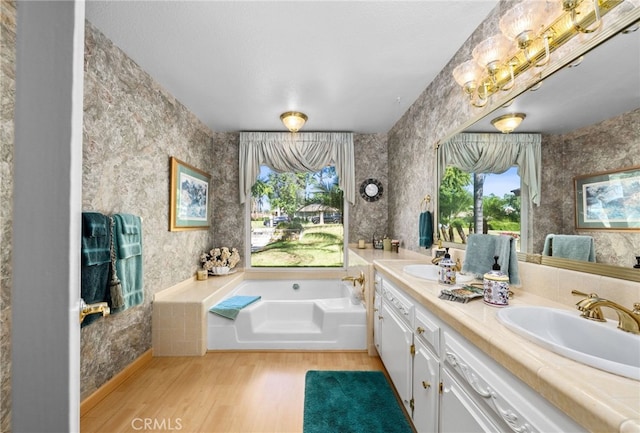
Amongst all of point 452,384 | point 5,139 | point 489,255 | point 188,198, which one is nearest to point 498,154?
point 489,255

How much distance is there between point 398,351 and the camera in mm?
1770

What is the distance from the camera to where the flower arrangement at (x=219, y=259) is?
3445mm

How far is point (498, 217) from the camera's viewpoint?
155cm

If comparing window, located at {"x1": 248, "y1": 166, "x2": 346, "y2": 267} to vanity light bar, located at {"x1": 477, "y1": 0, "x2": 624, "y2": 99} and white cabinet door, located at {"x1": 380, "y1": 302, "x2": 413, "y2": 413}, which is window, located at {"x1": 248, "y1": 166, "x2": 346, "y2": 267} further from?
vanity light bar, located at {"x1": 477, "y1": 0, "x2": 624, "y2": 99}

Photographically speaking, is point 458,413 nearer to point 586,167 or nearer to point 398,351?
point 398,351

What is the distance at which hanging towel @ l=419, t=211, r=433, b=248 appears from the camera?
239cm

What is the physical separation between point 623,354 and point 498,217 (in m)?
0.85

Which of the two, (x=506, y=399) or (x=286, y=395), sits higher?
(x=506, y=399)

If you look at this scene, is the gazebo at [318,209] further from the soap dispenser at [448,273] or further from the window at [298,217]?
the soap dispenser at [448,273]

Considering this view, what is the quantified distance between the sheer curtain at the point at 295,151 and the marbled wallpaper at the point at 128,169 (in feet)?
2.79

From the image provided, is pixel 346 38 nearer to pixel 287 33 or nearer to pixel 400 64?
pixel 287 33

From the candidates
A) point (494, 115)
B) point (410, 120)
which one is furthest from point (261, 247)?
point (494, 115)

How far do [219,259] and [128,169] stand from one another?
1.77m

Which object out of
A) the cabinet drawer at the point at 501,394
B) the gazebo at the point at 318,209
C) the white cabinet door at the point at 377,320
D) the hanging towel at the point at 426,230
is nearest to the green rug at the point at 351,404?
the white cabinet door at the point at 377,320
